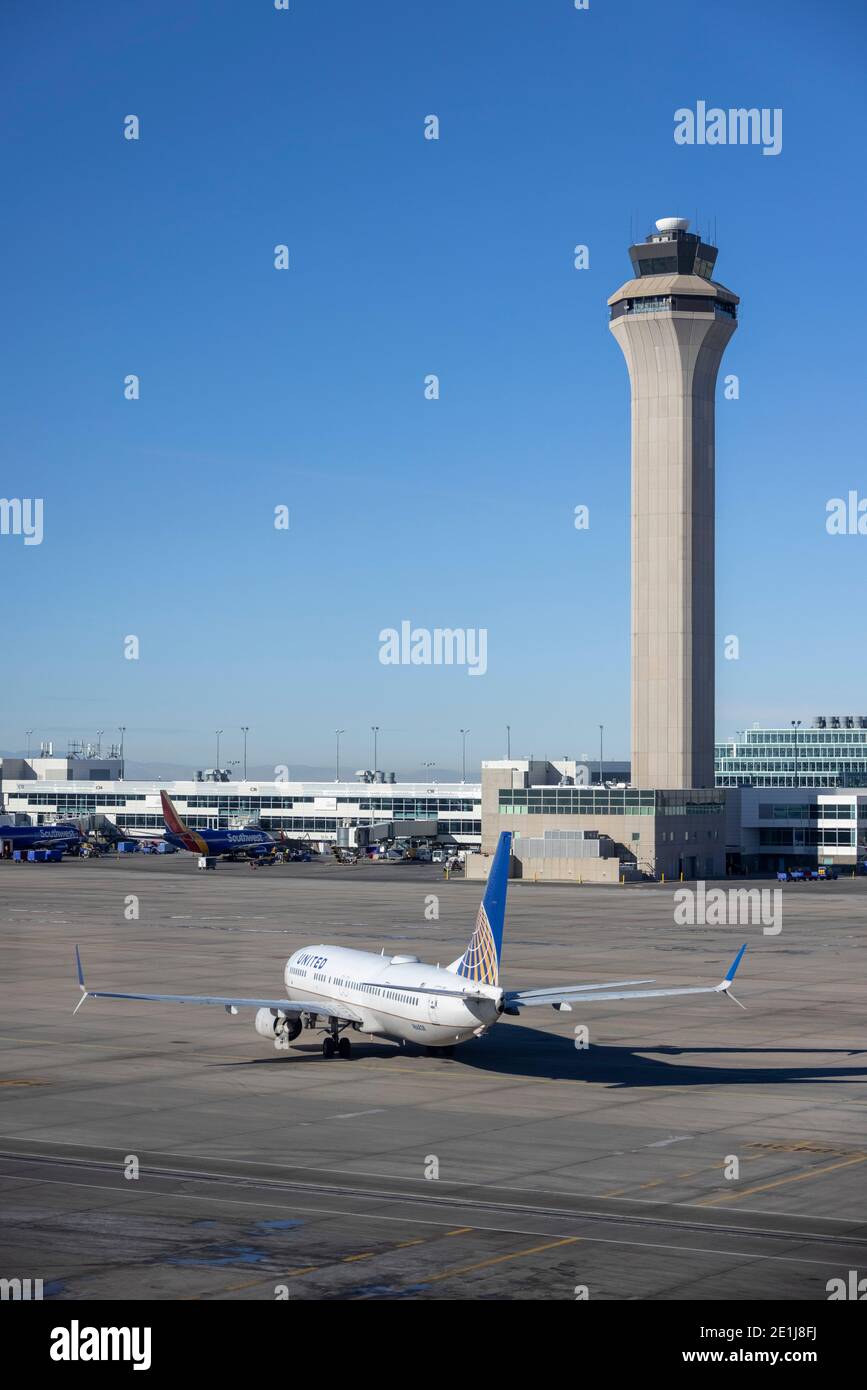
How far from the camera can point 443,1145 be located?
137ft

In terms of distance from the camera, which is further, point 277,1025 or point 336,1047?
point 277,1025

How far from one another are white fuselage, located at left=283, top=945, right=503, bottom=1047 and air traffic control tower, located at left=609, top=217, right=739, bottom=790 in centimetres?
12466

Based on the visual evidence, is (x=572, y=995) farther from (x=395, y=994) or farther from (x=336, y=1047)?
(x=336, y=1047)

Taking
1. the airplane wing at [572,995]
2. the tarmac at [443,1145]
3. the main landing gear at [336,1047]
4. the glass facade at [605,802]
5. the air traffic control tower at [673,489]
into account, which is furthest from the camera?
the air traffic control tower at [673,489]

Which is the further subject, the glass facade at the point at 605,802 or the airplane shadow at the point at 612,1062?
the glass facade at the point at 605,802

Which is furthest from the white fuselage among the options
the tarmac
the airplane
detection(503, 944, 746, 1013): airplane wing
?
the tarmac

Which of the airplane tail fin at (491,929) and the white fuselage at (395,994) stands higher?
the airplane tail fin at (491,929)

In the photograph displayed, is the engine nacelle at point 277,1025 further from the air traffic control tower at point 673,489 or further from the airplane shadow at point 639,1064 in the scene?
the air traffic control tower at point 673,489

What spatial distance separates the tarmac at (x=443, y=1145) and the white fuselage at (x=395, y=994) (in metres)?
1.80

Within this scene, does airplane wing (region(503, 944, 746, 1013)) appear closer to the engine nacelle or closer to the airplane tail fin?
the airplane tail fin

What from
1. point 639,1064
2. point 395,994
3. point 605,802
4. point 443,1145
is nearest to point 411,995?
point 395,994

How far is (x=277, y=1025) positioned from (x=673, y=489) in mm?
132293

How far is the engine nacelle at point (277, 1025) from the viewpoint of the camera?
188 feet

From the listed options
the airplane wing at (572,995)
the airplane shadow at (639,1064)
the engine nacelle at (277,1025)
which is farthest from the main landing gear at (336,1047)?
the airplane wing at (572,995)
